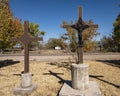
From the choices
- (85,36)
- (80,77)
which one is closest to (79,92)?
(80,77)

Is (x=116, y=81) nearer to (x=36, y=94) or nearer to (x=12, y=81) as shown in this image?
(x=36, y=94)

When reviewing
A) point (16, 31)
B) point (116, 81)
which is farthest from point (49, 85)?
point (16, 31)

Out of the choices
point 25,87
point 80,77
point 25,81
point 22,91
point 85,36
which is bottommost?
point 22,91

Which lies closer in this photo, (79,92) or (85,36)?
(79,92)

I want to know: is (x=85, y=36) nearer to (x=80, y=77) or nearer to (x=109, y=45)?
(x=80, y=77)

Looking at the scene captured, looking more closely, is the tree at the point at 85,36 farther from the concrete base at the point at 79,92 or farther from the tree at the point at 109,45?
the tree at the point at 109,45

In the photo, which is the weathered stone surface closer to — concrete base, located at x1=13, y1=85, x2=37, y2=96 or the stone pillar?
concrete base, located at x1=13, y1=85, x2=37, y2=96

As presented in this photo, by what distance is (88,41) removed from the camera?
12719 millimetres

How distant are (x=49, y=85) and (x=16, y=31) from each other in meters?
7.08

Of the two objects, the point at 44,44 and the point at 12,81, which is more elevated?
the point at 44,44

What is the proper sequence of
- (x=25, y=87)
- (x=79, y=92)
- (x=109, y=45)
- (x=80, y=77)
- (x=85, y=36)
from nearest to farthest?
1. (x=79, y=92)
2. (x=80, y=77)
3. (x=25, y=87)
4. (x=85, y=36)
5. (x=109, y=45)

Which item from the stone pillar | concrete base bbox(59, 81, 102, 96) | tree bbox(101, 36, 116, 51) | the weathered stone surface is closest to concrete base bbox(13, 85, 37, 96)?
Result: the weathered stone surface

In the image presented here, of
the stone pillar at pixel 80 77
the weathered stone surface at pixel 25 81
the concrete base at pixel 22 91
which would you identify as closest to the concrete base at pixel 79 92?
the stone pillar at pixel 80 77

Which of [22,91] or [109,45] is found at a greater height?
[109,45]
